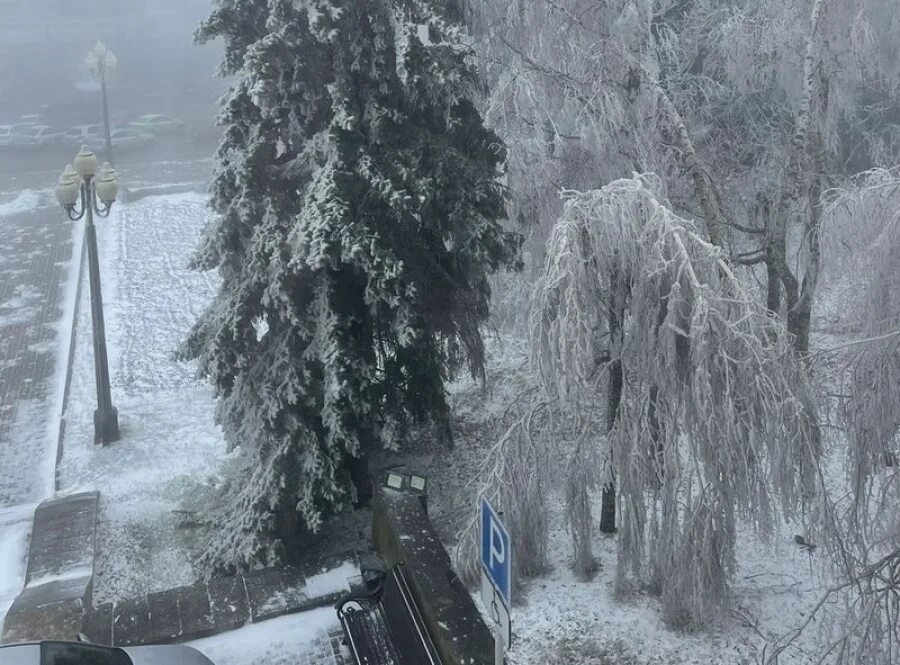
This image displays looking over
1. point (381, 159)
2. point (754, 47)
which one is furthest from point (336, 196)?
point (754, 47)

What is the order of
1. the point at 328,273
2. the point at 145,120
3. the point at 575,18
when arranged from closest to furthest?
the point at 328,273, the point at 575,18, the point at 145,120

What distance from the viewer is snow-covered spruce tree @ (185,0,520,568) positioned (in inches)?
368

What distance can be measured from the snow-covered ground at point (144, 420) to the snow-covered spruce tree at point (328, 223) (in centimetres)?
145

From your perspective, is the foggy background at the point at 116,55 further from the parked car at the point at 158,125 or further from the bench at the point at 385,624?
the bench at the point at 385,624

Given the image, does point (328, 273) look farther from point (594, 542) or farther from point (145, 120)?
point (145, 120)

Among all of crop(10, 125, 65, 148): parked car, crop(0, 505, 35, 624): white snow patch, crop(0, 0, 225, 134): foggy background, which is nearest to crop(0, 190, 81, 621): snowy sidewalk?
crop(0, 505, 35, 624): white snow patch

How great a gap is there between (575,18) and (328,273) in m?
4.88

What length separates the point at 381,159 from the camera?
970 cm

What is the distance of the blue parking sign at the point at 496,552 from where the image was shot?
482 cm

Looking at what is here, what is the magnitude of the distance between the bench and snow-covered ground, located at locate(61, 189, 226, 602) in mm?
3222

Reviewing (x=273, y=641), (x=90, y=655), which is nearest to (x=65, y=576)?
(x=273, y=641)

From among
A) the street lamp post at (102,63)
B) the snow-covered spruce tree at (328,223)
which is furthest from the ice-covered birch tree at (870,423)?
the street lamp post at (102,63)

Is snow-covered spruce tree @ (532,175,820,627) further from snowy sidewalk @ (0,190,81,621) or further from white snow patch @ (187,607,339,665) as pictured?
snowy sidewalk @ (0,190,81,621)

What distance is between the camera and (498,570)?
4926mm
